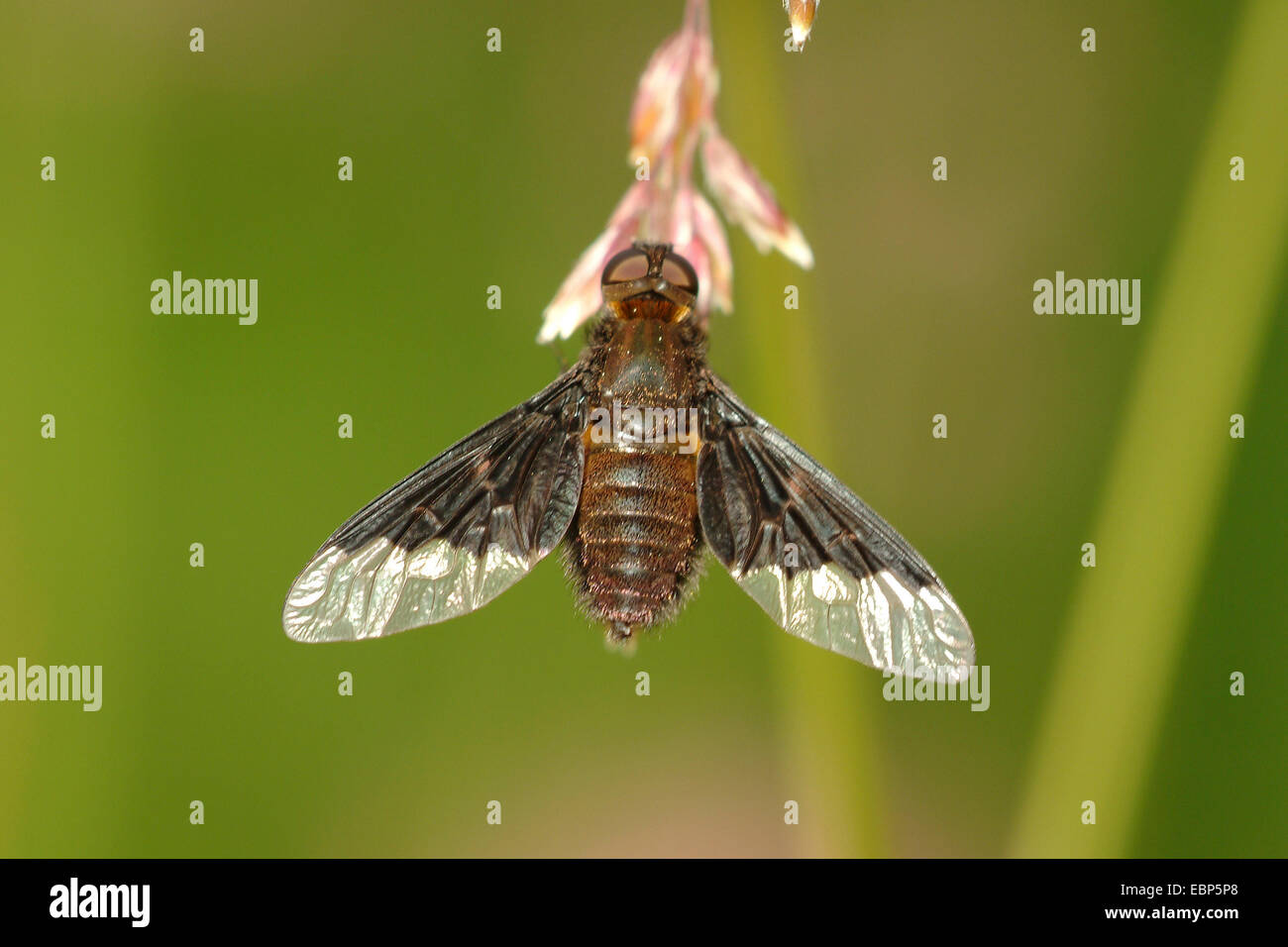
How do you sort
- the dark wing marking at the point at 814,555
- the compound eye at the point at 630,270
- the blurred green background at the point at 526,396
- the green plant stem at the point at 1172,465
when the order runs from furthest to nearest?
the blurred green background at the point at 526,396, the green plant stem at the point at 1172,465, the compound eye at the point at 630,270, the dark wing marking at the point at 814,555

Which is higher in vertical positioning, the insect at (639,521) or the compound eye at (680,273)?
the compound eye at (680,273)

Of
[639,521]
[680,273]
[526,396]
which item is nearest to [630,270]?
[680,273]

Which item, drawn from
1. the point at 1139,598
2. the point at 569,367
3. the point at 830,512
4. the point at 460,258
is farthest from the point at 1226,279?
the point at 460,258

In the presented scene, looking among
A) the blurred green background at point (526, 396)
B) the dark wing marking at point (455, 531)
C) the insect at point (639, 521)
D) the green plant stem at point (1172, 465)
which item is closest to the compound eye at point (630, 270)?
the insect at point (639, 521)

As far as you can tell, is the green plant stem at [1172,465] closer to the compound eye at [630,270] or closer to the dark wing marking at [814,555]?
the dark wing marking at [814,555]

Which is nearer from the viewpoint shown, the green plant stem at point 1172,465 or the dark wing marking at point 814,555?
the dark wing marking at point 814,555
